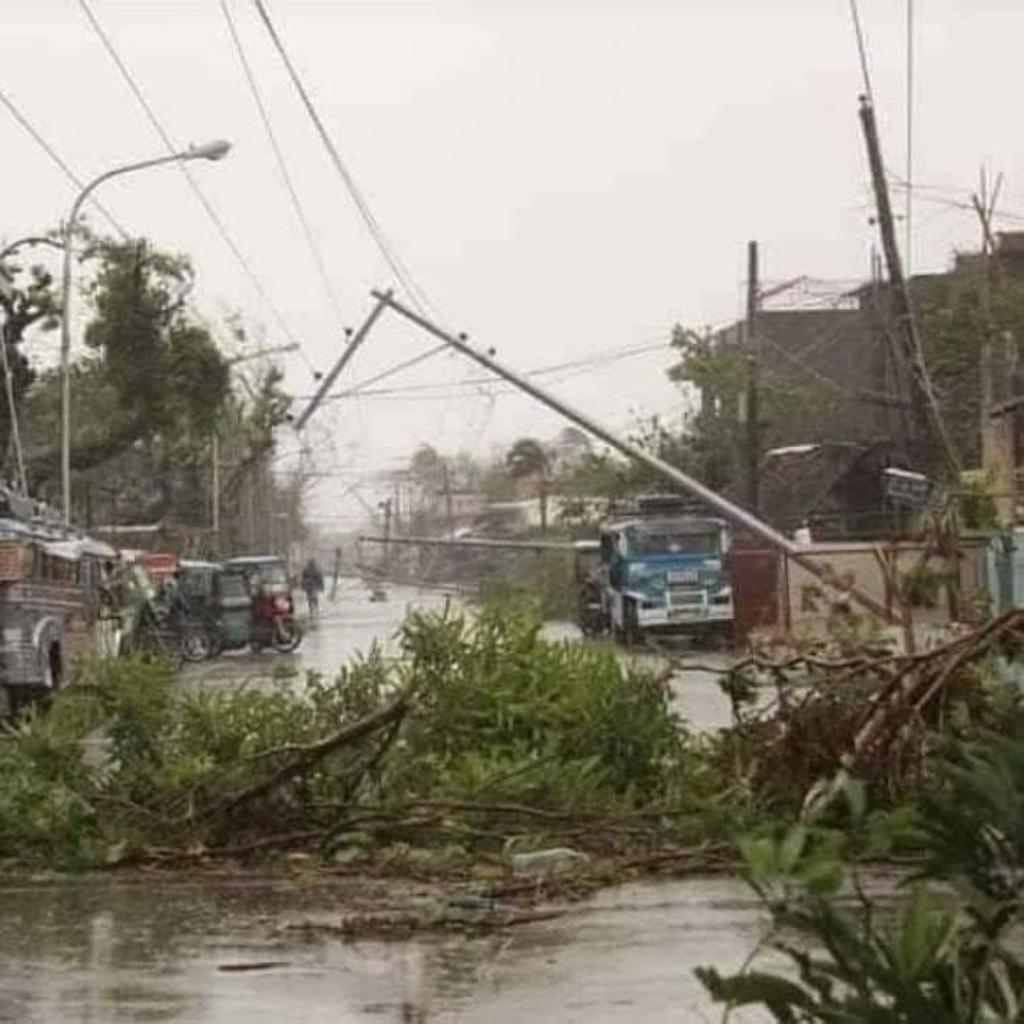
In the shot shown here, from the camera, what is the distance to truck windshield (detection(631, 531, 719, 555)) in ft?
157

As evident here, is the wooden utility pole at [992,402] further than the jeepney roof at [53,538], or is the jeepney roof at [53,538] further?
the wooden utility pole at [992,402]

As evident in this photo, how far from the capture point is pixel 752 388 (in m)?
55.3

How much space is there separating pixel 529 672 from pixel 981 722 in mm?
3855

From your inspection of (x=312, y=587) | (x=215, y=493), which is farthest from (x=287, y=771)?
(x=215, y=493)

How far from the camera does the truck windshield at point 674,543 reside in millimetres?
47969

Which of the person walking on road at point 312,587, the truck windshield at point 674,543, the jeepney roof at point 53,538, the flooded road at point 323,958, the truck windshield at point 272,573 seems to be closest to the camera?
the flooded road at point 323,958

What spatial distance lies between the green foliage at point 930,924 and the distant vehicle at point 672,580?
41.0 meters

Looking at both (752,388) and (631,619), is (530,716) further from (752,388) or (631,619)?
(752,388)

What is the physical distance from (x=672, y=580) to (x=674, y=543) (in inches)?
39.1

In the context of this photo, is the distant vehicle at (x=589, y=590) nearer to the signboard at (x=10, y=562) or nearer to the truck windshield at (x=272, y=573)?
the truck windshield at (x=272, y=573)

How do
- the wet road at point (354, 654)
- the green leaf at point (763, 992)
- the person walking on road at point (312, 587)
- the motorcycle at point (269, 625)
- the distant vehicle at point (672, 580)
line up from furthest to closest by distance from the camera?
the person walking on road at point (312, 587) < the motorcycle at point (269, 625) < the distant vehicle at point (672, 580) < the wet road at point (354, 654) < the green leaf at point (763, 992)

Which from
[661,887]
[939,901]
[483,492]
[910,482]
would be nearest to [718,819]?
[661,887]

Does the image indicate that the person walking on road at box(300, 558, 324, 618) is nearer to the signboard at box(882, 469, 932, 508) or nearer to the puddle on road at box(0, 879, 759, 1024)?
the signboard at box(882, 469, 932, 508)

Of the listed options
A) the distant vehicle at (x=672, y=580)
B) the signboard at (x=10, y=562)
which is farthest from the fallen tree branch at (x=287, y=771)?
the distant vehicle at (x=672, y=580)
